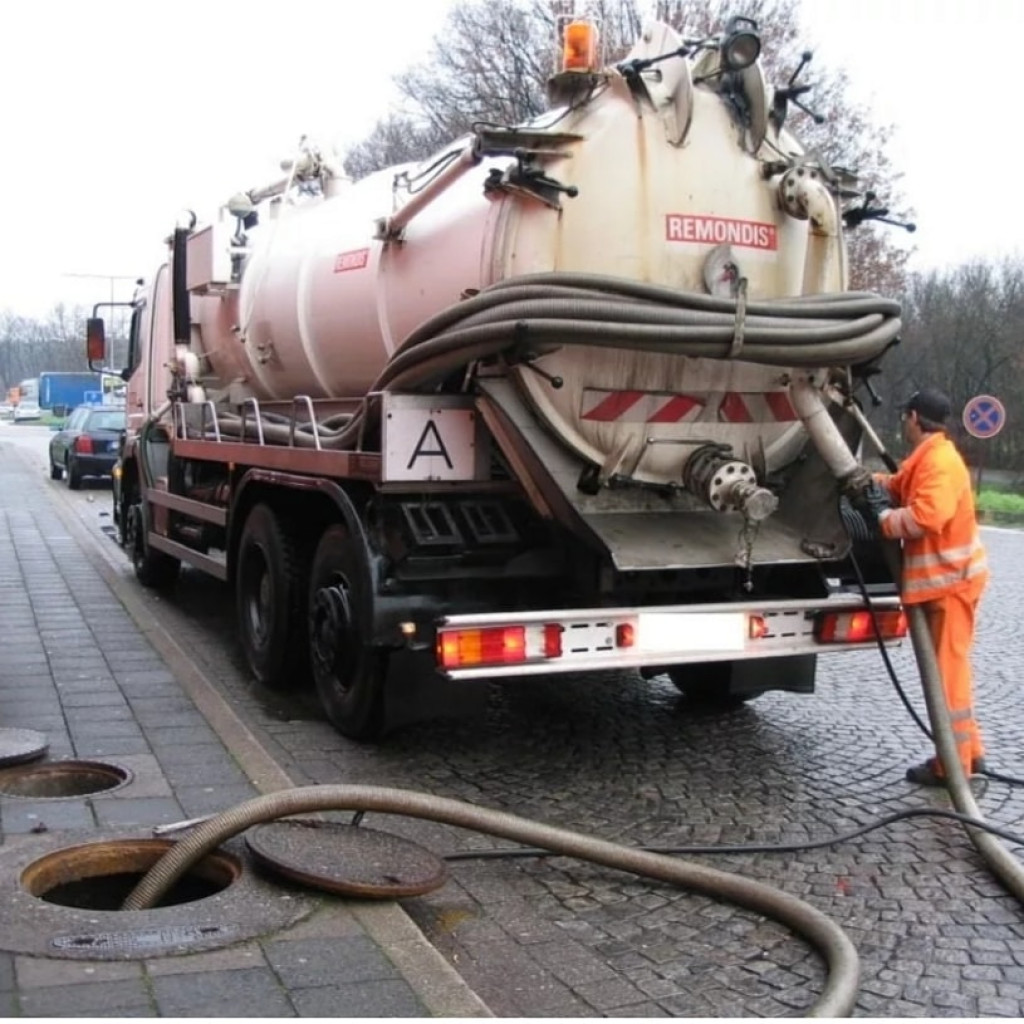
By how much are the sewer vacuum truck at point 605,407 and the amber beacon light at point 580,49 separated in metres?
0.01

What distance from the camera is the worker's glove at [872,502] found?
213 inches

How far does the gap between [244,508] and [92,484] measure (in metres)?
17.8

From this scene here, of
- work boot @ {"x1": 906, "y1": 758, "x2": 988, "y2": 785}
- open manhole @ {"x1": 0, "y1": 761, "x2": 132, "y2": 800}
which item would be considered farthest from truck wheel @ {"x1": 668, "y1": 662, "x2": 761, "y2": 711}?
open manhole @ {"x1": 0, "y1": 761, "x2": 132, "y2": 800}

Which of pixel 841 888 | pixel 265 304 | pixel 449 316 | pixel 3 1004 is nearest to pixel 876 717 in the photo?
pixel 841 888

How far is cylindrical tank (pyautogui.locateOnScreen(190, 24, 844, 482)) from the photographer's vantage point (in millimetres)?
5031

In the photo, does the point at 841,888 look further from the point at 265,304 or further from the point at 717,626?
the point at 265,304

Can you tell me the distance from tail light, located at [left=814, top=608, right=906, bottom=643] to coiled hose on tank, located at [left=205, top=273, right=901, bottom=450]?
3.86 feet

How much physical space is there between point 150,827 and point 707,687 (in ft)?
10.8

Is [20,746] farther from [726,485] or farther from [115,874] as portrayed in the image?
[726,485]

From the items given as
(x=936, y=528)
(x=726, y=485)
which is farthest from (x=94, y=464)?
(x=936, y=528)

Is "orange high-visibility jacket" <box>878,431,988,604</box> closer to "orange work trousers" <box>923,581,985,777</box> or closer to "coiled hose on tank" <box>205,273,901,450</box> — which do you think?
"orange work trousers" <box>923,581,985,777</box>

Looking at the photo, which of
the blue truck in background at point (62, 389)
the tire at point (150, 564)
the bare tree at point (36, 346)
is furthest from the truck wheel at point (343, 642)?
the bare tree at point (36, 346)

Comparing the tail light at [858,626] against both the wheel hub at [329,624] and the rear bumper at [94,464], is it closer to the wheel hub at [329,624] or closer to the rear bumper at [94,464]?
the wheel hub at [329,624]

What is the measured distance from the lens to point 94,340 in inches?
457
